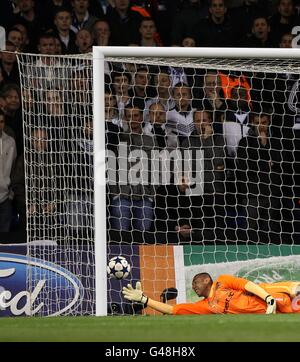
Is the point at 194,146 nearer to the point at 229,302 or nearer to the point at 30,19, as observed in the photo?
the point at 229,302

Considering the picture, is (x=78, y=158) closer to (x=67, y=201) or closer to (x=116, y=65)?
(x=67, y=201)

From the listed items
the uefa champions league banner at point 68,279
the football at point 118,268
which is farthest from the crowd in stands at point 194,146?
the football at point 118,268

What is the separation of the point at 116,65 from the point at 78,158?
4.01 feet

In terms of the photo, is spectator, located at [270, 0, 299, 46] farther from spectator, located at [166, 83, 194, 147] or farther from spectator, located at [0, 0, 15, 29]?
spectator, located at [0, 0, 15, 29]

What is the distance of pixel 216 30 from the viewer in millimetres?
10438

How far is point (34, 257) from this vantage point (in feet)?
29.3

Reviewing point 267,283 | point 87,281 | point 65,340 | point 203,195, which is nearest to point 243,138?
point 203,195

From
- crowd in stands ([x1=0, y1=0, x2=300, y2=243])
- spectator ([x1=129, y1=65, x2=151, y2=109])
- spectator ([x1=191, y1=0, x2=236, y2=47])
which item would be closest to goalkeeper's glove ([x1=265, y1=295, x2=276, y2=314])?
crowd in stands ([x1=0, y1=0, x2=300, y2=243])

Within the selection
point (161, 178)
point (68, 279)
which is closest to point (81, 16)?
point (161, 178)

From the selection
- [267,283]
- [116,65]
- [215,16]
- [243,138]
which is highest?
[215,16]

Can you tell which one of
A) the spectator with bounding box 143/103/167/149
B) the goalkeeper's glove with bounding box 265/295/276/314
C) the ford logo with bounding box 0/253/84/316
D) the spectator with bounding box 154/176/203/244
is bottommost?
the goalkeeper's glove with bounding box 265/295/276/314

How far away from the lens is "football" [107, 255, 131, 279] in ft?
27.5

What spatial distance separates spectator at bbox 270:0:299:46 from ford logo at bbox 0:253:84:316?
131 inches

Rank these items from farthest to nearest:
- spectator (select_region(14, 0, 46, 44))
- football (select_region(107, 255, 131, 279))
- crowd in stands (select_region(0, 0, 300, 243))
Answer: spectator (select_region(14, 0, 46, 44)) → crowd in stands (select_region(0, 0, 300, 243)) → football (select_region(107, 255, 131, 279))
